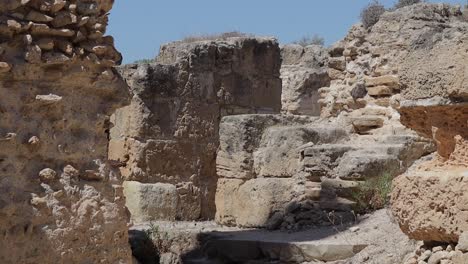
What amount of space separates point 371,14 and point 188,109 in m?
2.98

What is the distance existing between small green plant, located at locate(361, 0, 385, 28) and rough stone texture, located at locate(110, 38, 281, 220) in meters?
1.59

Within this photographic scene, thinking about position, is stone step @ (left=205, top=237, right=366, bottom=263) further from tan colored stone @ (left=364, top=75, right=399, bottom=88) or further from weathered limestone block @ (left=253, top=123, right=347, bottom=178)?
tan colored stone @ (left=364, top=75, right=399, bottom=88)

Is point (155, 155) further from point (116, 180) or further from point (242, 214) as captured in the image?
point (116, 180)

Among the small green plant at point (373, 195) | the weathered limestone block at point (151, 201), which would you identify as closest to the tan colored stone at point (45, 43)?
the small green plant at point (373, 195)

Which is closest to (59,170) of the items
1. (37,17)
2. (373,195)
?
(37,17)

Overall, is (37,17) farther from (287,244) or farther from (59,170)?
(287,244)

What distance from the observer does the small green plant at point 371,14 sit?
1148 cm

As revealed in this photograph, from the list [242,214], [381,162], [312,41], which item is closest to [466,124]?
[381,162]

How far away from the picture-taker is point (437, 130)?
11.7 feet

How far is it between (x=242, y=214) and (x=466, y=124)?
21.1 feet

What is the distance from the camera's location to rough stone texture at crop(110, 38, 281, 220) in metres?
11.8

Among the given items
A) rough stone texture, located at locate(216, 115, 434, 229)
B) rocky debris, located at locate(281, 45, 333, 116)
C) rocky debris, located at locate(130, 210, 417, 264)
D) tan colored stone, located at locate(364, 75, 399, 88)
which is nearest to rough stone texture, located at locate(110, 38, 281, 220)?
rough stone texture, located at locate(216, 115, 434, 229)

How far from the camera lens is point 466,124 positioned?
11.4 ft

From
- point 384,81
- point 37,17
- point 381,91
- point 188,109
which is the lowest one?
point 188,109
